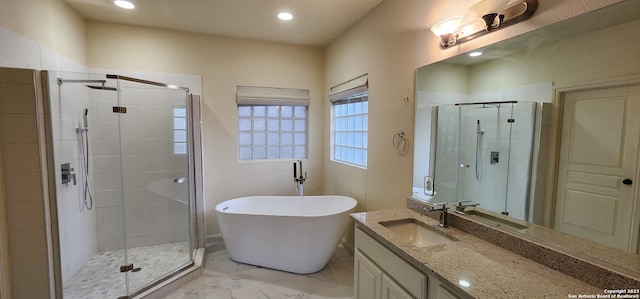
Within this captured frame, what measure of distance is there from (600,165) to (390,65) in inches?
64.8

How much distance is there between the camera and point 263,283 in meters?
2.54

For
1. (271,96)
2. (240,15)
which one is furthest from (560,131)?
(271,96)

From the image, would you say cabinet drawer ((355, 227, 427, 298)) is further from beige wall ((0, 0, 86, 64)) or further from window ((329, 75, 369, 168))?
beige wall ((0, 0, 86, 64))

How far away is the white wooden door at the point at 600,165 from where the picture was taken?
97cm

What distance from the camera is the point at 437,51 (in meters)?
1.85

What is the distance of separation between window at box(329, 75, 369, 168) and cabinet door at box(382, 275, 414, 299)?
5.17 ft

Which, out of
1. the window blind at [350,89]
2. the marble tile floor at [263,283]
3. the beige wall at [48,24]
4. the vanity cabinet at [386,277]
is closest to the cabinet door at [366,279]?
the vanity cabinet at [386,277]

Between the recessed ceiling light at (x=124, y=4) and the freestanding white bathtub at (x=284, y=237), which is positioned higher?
the recessed ceiling light at (x=124, y=4)

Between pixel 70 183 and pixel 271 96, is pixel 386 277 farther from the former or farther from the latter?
pixel 70 183

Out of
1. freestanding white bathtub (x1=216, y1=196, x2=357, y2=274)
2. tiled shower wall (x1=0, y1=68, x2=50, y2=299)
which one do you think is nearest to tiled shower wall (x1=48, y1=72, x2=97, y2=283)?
tiled shower wall (x1=0, y1=68, x2=50, y2=299)

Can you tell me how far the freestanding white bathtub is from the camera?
2580mm

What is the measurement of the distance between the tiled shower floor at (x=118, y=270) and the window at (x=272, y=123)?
1.44 metres

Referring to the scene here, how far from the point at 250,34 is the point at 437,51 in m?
2.39

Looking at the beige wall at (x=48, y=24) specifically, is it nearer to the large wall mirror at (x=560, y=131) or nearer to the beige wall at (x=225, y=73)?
the beige wall at (x=225, y=73)
